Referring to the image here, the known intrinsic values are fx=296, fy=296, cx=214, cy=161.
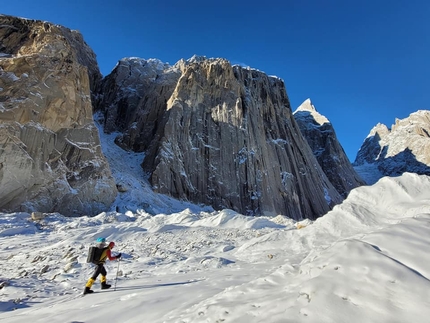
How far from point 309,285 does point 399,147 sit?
415ft

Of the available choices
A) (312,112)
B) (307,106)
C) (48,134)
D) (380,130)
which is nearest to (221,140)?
(48,134)

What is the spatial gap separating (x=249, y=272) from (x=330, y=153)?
79.4m

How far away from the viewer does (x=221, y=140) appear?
51000 mm

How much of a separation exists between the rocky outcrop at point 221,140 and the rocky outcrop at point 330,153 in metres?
12.4

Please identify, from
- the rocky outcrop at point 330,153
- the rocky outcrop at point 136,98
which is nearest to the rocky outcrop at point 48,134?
the rocky outcrop at point 136,98

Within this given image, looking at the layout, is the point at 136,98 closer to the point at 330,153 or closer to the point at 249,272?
the point at 330,153

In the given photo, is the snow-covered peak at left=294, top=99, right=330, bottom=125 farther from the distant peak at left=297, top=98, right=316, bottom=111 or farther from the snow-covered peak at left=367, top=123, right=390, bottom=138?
the snow-covered peak at left=367, top=123, right=390, bottom=138

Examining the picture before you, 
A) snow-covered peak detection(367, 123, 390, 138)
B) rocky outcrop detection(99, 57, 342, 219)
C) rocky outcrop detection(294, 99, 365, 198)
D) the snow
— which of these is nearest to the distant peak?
rocky outcrop detection(294, 99, 365, 198)

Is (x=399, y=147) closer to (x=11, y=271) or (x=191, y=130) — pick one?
(x=191, y=130)

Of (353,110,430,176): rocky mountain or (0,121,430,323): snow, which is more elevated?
(353,110,430,176): rocky mountain

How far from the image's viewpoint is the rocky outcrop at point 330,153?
73981 mm

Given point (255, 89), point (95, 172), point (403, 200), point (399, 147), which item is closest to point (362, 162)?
point (399, 147)

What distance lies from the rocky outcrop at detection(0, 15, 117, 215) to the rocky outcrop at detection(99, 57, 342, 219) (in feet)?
37.8

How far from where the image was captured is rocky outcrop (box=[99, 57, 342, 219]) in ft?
151
